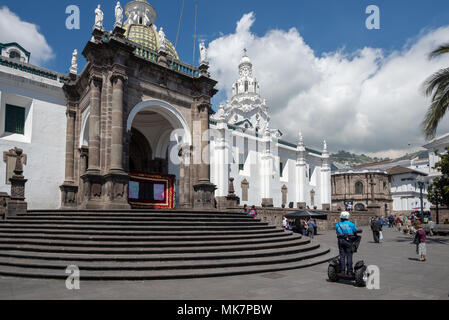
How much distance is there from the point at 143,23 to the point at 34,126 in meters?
16.1

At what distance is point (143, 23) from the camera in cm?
2983

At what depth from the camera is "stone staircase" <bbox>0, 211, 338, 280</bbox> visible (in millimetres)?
8492

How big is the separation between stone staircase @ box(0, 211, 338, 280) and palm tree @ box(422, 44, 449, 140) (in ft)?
24.6

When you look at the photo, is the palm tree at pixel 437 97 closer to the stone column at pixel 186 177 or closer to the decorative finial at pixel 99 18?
the stone column at pixel 186 177

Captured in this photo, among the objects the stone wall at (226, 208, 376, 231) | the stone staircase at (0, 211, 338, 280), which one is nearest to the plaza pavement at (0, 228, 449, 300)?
the stone staircase at (0, 211, 338, 280)

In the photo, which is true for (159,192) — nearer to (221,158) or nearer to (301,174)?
(221,158)

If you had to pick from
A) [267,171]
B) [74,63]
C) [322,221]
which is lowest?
[322,221]

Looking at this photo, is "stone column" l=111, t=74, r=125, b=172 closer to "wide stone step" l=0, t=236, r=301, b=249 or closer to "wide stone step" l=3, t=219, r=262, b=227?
"wide stone step" l=3, t=219, r=262, b=227

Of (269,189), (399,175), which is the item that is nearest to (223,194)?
(269,189)

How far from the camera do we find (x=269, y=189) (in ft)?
117

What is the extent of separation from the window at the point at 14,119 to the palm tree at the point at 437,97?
66.9 feet

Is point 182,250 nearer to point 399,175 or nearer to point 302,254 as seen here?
point 302,254

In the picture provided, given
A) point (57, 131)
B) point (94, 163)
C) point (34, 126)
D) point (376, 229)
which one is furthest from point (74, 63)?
point (376, 229)
